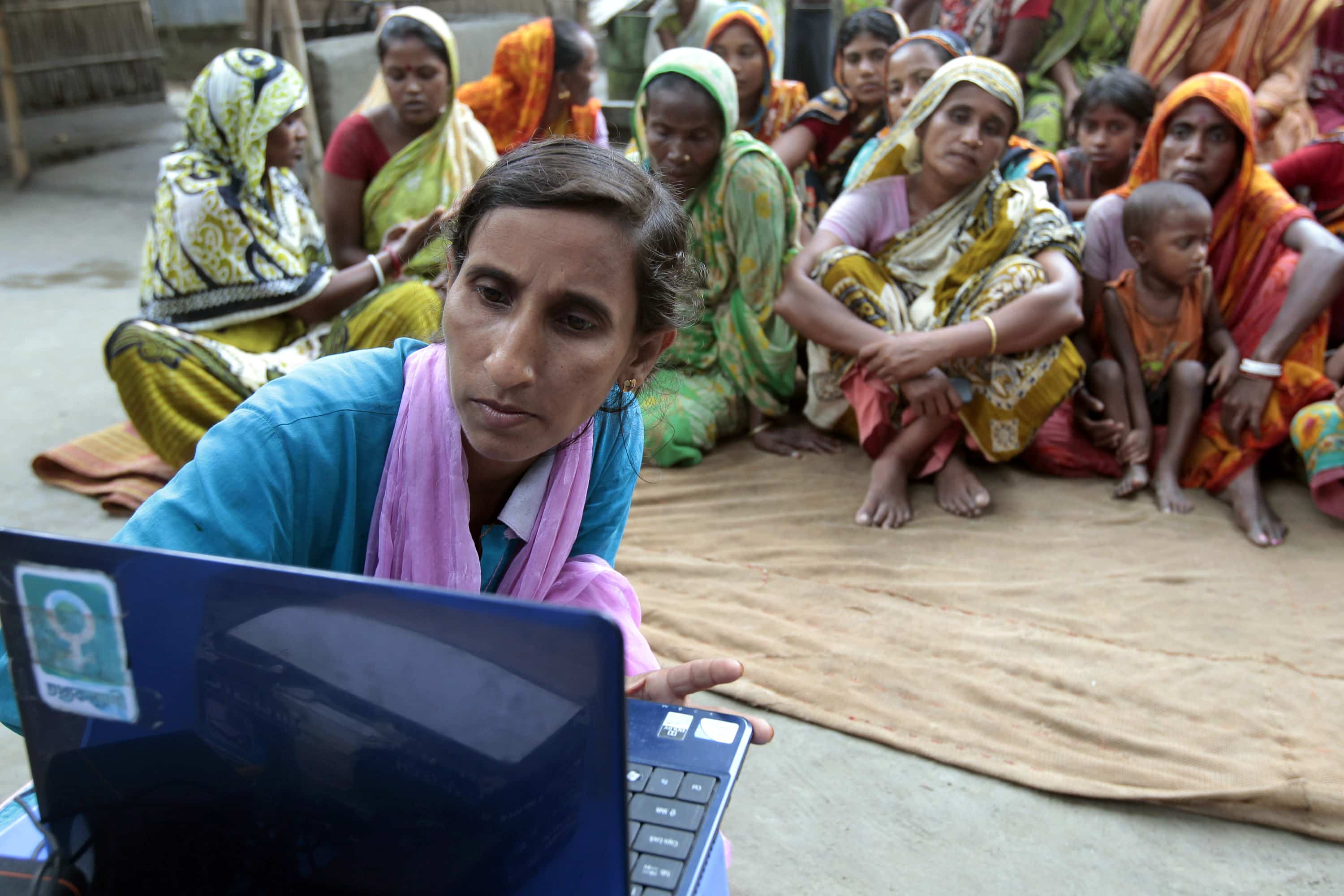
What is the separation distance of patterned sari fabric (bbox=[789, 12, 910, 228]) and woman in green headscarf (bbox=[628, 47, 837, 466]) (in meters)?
0.88

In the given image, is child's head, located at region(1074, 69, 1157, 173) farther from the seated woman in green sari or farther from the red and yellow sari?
the seated woman in green sari

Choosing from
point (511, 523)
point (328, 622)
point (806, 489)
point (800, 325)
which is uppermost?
point (328, 622)

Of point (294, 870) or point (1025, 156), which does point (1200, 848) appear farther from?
point (1025, 156)

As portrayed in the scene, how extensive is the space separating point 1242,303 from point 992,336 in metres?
1.01

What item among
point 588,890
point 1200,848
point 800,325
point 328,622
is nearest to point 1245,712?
point 1200,848

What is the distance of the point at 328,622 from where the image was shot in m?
0.67

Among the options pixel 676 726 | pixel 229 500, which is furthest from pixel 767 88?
pixel 676 726

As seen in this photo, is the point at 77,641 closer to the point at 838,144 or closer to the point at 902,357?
the point at 902,357

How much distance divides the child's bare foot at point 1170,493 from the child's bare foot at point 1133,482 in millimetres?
38

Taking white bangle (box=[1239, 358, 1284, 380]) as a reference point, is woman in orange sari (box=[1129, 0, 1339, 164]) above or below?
above

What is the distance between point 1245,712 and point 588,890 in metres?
2.05

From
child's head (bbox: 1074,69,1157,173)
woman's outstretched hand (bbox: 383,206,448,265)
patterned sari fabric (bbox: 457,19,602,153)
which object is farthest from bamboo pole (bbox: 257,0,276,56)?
child's head (bbox: 1074,69,1157,173)

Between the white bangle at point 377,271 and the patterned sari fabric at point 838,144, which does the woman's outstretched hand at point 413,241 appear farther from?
the patterned sari fabric at point 838,144

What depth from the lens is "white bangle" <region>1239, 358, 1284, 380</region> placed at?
325cm
